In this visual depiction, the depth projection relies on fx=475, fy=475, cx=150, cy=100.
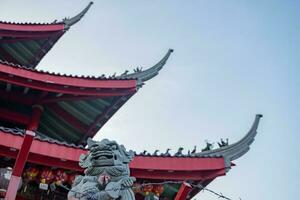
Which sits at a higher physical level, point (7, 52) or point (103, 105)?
point (7, 52)

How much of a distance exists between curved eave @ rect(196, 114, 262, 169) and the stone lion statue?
438 centimetres

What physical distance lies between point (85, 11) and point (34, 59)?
196 centimetres

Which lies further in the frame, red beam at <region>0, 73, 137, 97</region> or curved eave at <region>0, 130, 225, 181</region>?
red beam at <region>0, 73, 137, 97</region>

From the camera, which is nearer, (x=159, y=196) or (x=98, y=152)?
(x=98, y=152)

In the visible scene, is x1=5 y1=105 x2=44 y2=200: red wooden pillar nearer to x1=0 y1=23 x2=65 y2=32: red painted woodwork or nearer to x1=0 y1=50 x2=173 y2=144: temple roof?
x1=0 y1=50 x2=173 y2=144: temple roof

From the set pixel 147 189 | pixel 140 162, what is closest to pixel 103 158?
pixel 140 162

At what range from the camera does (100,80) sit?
31.8 feet

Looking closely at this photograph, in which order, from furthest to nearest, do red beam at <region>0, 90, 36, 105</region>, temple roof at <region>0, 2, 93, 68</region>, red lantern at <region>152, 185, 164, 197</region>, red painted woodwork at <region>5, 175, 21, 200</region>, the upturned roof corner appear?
the upturned roof corner, temple roof at <region>0, 2, 93, 68</region>, red beam at <region>0, 90, 36, 105</region>, red lantern at <region>152, 185, 164, 197</region>, red painted woodwork at <region>5, 175, 21, 200</region>

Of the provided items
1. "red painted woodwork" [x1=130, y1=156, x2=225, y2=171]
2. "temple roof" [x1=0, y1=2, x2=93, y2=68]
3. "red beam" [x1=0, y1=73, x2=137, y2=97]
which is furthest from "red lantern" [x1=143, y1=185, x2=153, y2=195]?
"temple roof" [x1=0, y1=2, x2=93, y2=68]

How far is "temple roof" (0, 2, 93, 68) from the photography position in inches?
468

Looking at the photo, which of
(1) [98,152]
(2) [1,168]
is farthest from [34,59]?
(1) [98,152]

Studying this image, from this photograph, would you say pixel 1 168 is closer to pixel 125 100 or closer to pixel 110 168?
pixel 125 100

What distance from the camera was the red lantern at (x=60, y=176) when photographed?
7.81 meters

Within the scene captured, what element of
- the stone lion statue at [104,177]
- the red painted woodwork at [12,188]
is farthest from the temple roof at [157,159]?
the stone lion statue at [104,177]
